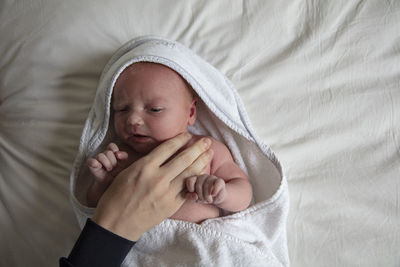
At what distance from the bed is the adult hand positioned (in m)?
0.30

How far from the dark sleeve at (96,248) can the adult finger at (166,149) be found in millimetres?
209

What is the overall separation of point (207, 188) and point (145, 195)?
155 mm

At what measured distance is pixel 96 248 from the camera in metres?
0.82

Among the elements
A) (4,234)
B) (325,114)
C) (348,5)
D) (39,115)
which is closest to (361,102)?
(325,114)

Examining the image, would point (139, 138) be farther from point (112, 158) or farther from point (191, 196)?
point (191, 196)

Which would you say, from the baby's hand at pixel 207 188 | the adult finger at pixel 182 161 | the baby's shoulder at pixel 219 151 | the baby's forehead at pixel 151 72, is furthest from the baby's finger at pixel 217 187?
the baby's forehead at pixel 151 72

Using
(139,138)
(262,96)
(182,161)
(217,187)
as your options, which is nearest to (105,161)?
(139,138)

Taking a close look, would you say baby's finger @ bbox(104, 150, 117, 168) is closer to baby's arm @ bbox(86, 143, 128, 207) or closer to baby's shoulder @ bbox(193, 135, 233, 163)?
baby's arm @ bbox(86, 143, 128, 207)

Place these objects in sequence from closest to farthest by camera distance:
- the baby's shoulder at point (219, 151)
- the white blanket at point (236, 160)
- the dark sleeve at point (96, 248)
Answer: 1. the dark sleeve at point (96, 248)
2. the white blanket at point (236, 160)
3. the baby's shoulder at point (219, 151)

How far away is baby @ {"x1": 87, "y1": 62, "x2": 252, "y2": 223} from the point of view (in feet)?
3.19

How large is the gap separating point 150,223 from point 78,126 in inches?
17.5

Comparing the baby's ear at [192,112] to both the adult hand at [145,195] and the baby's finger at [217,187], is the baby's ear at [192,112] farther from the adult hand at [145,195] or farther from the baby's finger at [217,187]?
the baby's finger at [217,187]

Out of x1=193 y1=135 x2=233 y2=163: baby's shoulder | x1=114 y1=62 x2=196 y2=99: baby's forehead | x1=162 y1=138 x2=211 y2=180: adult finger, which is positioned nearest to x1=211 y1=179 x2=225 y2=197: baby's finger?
x1=162 y1=138 x2=211 y2=180: adult finger

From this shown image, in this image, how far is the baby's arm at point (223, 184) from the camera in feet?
2.80
